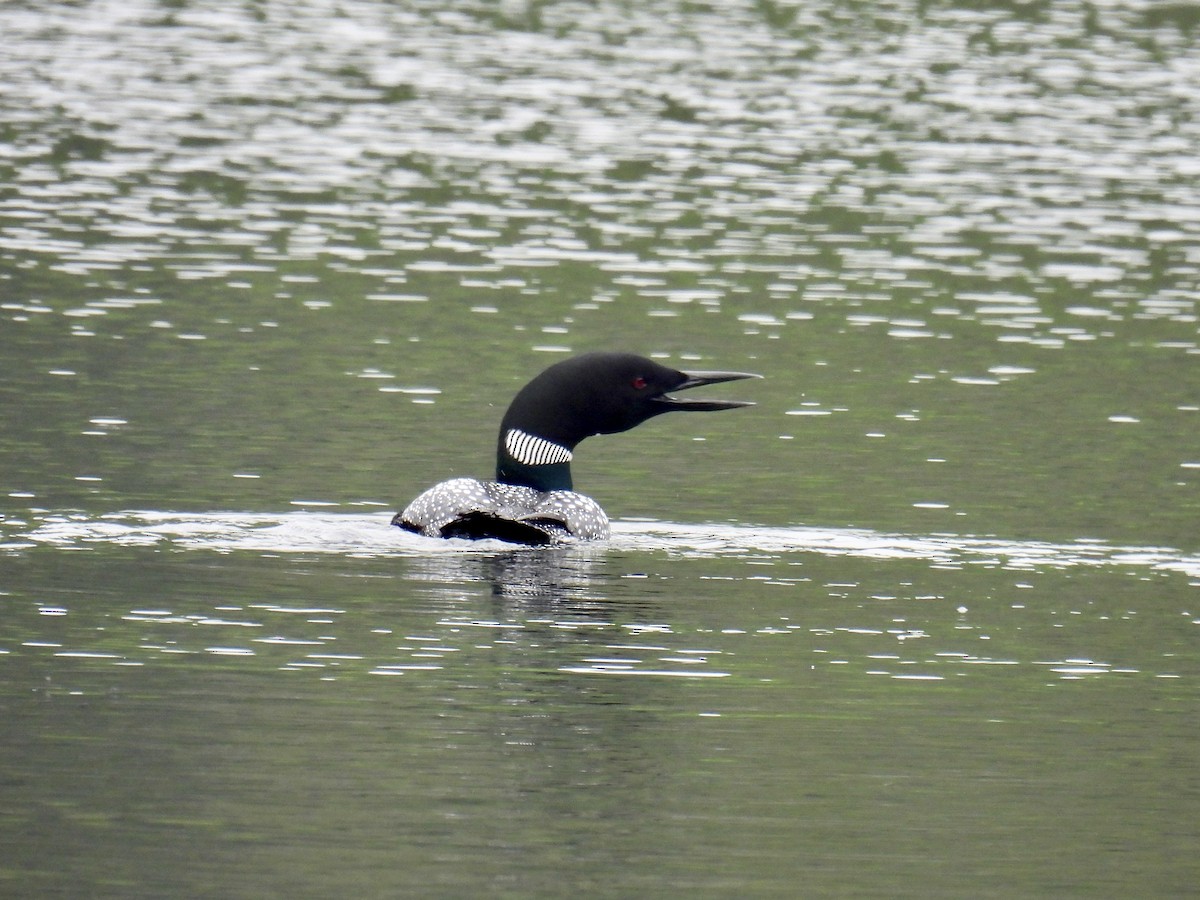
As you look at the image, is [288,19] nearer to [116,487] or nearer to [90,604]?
[116,487]

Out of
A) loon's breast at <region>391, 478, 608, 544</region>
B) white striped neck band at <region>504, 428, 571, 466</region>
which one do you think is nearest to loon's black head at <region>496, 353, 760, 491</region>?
white striped neck band at <region>504, 428, 571, 466</region>

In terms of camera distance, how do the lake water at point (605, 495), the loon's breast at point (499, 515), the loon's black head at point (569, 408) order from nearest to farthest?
1. the lake water at point (605, 495)
2. the loon's breast at point (499, 515)
3. the loon's black head at point (569, 408)

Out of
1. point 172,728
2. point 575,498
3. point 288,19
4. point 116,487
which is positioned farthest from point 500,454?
point 288,19

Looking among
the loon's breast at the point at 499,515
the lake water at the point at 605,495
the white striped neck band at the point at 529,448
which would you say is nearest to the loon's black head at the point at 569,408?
the white striped neck band at the point at 529,448

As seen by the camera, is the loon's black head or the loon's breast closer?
the loon's breast

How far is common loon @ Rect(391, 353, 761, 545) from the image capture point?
11.2m

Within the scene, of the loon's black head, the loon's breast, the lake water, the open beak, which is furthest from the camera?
the open beak

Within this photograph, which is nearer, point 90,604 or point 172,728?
point 172,728

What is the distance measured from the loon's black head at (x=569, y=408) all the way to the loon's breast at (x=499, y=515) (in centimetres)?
27

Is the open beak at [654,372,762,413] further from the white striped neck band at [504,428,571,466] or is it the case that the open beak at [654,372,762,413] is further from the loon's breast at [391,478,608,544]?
the loon's breast at [391,478,608,544]

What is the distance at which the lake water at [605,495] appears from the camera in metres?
7.29

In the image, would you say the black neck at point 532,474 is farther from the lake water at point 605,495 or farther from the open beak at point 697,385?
the open beak at point 697,385

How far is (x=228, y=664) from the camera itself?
8.79m

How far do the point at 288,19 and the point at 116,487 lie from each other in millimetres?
23665
